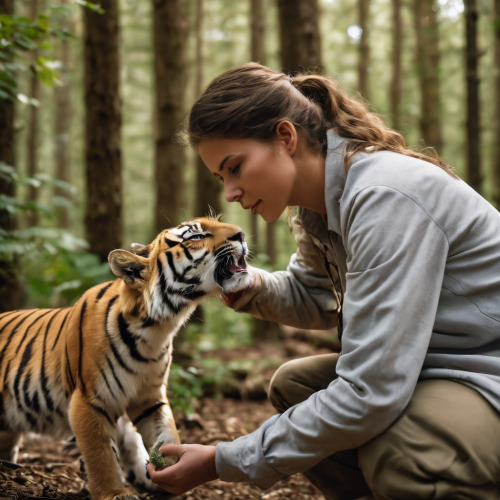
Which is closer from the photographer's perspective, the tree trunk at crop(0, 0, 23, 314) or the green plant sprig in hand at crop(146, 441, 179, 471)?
the green plant sprig in hand at crop(146, 441, 179, 471)

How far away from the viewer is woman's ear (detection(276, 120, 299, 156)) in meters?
2.05

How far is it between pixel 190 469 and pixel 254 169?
1174 millimetres

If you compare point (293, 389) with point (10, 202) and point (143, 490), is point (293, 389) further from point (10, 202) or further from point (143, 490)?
point (10, 202)

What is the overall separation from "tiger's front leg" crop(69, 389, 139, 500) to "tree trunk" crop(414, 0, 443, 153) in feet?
29.2

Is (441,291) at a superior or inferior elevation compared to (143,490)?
superior

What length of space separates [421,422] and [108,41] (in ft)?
15.8

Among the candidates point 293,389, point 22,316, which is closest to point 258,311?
point 293,389

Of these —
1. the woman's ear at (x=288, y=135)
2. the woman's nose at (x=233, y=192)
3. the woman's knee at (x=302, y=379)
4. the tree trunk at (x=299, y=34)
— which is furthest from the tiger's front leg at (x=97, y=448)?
the tree trunk at (x=299, y=34)

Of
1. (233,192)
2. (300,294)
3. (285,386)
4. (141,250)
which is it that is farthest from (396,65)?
(233,192)

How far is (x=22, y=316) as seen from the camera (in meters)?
3.06

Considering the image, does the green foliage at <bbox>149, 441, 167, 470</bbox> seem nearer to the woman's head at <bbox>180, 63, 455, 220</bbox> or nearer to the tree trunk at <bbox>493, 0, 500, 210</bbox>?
the woman's head at <bbox>180, 63, 455, 220</bbox>

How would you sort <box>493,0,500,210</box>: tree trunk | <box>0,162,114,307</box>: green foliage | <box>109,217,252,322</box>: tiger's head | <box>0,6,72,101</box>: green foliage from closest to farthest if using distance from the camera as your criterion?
1. <box>109,217,252,322</box>: tiger's head
2. <box>0,6,72,101</box>: green foliage
3. <box>0,162,114,307</box>: green foliage
4. <box>493,0,500,210</box>: tree trunk

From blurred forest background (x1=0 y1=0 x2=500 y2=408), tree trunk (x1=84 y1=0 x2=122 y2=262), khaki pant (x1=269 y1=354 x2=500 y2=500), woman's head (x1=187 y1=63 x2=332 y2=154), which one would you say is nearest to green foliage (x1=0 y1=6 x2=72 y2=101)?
blurred forest background (x1=0 y1=0 x2=500 y2=408)

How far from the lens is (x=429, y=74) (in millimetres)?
10422
